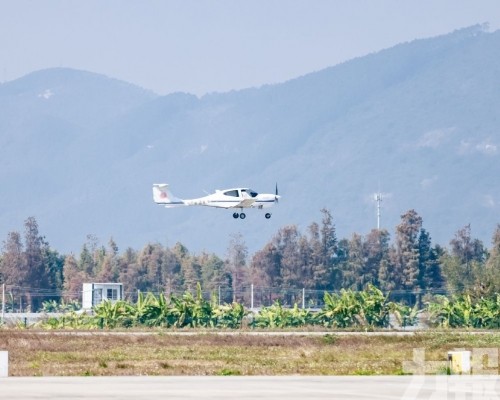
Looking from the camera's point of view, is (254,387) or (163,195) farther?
(163,195)

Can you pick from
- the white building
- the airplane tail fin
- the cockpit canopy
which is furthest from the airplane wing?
the white building

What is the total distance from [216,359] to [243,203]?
53419 millimetres

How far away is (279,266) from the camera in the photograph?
17400 centimetres

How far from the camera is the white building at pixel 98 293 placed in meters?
124

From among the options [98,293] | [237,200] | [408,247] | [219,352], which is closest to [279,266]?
[408,247]

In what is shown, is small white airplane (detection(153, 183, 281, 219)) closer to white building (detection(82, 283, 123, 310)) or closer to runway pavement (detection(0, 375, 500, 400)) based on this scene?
white building (detection(82, 283, 123, 310))

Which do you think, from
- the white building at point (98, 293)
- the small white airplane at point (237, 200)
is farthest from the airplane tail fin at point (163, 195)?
the white building at point (98, 293)

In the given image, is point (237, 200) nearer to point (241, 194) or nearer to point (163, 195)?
point (241, 194)

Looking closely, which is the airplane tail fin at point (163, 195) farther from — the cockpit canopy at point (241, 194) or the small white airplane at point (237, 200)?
the cockpit canopy at point (241, 194)

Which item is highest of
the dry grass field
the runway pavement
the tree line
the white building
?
the tree line

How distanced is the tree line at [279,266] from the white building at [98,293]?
27363 mm

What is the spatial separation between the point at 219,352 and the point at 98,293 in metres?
74.8

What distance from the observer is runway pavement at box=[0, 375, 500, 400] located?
A: 32.2 m

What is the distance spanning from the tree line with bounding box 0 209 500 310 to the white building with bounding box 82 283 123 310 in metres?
27.4
